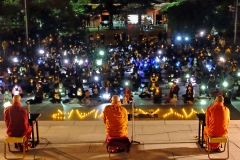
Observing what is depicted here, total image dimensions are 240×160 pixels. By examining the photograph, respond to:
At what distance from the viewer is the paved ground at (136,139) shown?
24.6 ft

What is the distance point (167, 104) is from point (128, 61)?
25.3 ft

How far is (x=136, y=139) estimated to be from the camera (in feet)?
28.3

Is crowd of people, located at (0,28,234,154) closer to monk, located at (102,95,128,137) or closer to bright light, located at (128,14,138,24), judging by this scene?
monk, located at (102,95,128,137)

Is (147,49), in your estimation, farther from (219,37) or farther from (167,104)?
(167,104)

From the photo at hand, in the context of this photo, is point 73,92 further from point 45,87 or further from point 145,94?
point 145,94

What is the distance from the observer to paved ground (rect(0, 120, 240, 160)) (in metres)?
7.51

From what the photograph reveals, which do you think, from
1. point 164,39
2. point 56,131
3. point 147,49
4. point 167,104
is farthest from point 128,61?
point 56,131

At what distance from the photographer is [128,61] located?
22781 millimetres

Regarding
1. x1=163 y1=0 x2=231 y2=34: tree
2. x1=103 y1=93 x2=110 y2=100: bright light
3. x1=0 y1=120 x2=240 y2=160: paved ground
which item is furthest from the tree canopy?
x1=0 y1=120 x2=240 y2=160: paved ground

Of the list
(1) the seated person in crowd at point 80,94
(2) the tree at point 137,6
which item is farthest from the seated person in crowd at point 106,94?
(2) the tree at point 137,6

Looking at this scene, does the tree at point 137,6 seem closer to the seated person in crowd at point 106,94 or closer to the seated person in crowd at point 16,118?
the seated person in crowd at point 106,94

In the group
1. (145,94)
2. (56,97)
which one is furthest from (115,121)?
(145,94)

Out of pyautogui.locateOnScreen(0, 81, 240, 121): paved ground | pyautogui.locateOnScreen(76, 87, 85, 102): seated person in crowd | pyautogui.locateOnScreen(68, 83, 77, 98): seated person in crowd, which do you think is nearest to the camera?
pyautogui.locateOnScreen(0, 81, 240, 121): paved ground

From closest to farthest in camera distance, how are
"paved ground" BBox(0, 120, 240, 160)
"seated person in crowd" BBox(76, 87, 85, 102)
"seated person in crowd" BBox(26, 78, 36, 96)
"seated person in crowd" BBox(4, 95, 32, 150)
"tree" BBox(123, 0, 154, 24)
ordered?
"seated person in crowd" BBox(4, 95, 32, 150), "paved ground" BBox(0, 120, 240, 160), "seated person in crowd" BBox(76, 87, 85, 102), "seated person in crowd" BBox(26, 78, 36, 96), "tree" BBox(123, 0, 154, 24)
